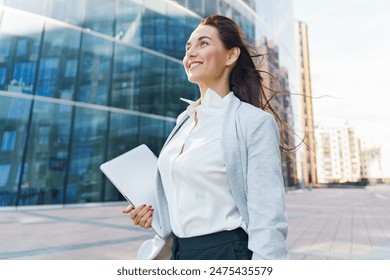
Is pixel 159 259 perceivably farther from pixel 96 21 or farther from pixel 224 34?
pixel 96 21

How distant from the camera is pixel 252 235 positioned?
998 mm

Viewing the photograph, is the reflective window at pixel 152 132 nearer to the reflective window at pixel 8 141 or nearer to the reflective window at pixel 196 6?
the reflective window at pixel 8 141

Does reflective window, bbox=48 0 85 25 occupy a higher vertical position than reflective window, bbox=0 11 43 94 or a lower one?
higher

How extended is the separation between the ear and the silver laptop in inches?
21.0

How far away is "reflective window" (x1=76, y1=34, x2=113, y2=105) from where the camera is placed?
467 inches

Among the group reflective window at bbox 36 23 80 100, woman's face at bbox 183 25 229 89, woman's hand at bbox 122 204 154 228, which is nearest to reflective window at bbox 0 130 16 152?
reflective window at bbox 36 23 80 100

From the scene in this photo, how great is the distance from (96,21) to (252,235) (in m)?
13.0

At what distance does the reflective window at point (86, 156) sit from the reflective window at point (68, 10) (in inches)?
132

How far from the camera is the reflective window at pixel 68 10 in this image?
1130 centimetres

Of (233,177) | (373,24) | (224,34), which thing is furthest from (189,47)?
(373,24)

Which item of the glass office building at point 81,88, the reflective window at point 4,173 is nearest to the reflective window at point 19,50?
the glass office building at point 81,88

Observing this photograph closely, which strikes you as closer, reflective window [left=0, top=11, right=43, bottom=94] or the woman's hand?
the woman's hand

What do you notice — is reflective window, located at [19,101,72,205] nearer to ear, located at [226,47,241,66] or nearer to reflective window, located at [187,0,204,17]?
reflective window, located at [187,0,204,17]

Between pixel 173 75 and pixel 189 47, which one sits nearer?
pixel 189 47
